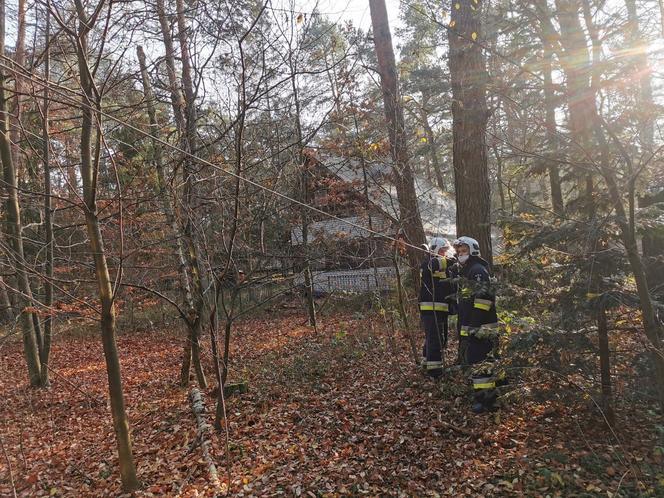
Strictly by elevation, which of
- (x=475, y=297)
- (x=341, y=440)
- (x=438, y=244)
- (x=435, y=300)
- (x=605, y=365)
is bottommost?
(x=341, y=440)

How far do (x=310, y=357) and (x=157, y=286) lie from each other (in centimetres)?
644

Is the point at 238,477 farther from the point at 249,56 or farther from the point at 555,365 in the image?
the point at 249,56

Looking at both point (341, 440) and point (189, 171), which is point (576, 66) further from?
point (341, 440)

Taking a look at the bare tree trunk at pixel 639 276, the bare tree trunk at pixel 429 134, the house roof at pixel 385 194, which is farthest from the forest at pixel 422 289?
the bare tree trunk at pixel 429 134

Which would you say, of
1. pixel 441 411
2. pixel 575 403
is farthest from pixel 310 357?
pixel 575 403

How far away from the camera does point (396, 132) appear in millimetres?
7922

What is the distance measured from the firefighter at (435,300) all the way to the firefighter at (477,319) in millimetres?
726

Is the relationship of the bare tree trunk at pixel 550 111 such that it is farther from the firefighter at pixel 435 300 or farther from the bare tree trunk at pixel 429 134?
the bare tree trunk at pixel 429 134

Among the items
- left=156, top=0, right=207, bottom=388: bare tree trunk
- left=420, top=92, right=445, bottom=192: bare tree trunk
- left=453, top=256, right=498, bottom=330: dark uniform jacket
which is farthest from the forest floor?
left=420, top=92, right=445, bottom=192: bare tree trunk

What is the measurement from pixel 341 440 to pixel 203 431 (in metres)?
1.76

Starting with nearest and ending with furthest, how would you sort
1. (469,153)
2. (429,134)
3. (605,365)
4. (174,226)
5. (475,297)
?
(605,365) < (475,297) < (469,153) < (174,226) < (429,134)

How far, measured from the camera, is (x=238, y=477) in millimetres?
4527

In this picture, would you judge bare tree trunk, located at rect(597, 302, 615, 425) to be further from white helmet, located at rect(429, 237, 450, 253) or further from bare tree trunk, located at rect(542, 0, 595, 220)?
white helmet, located at rect(429, 237, 450, 253)

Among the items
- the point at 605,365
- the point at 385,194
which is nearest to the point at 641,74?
the point at 605,365
